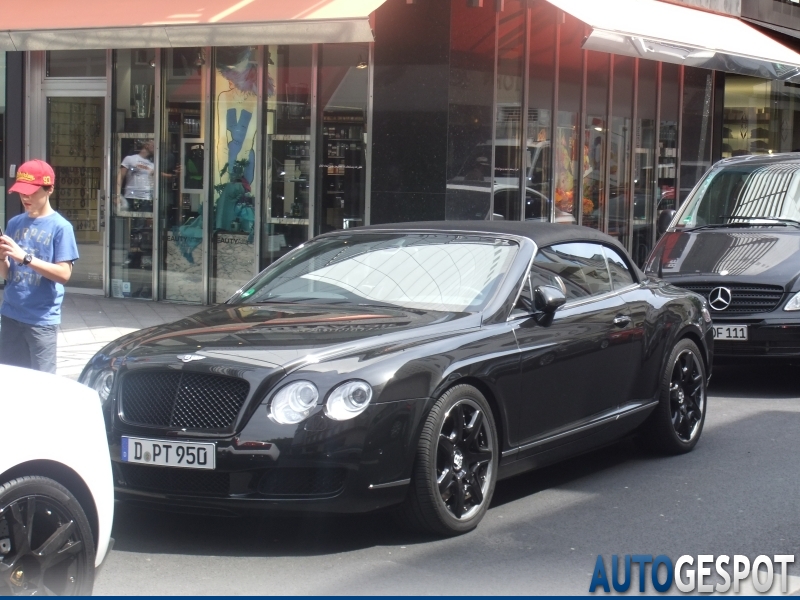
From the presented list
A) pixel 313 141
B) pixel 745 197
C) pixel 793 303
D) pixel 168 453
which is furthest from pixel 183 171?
pixel 168 453

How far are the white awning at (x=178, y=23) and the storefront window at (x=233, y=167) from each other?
3.57ft

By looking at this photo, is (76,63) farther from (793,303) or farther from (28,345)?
(793,303)

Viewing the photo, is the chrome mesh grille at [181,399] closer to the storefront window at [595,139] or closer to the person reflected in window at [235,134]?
the person reflected in window at [235,134]

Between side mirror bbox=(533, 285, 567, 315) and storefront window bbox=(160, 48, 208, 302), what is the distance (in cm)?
959

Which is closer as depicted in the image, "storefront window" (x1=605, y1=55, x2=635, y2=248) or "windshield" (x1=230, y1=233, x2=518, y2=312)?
"windshield" (x1=230, y1=233, x2=518, y2=312)

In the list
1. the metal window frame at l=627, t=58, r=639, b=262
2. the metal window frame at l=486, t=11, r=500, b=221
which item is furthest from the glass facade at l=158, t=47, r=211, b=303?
the metal window frame at l=627, t=58, r=639, b=262

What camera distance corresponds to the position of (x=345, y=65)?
47.0 feet

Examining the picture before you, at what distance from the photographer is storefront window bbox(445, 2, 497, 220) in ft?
45.1

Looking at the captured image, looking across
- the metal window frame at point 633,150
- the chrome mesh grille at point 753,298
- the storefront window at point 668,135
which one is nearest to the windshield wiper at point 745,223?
the chrome mesh grille at point 753,298

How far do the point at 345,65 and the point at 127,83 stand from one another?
3180mm

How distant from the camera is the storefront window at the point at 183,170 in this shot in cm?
1533

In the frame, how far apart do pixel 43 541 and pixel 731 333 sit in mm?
6927

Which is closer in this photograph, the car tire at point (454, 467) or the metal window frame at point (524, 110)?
the car tire at point (454, 467)

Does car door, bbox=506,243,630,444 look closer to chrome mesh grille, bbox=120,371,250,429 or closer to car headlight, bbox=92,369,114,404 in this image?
chrome mesh grille, bbox=120,371,250,429
